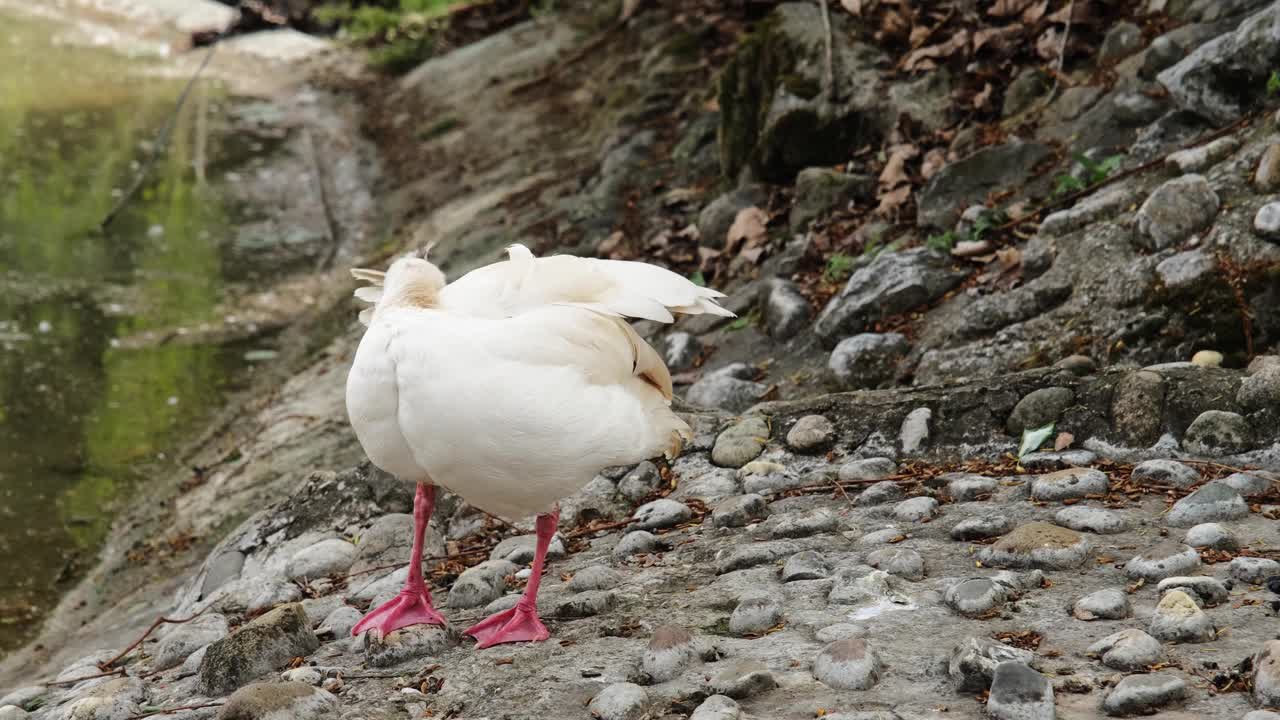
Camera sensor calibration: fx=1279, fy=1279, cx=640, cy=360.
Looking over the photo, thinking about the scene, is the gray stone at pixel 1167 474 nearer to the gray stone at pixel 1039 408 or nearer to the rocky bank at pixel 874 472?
the rocky bank at pixel 874 472

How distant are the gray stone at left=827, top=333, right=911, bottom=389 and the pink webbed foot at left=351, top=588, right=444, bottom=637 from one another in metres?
2.23

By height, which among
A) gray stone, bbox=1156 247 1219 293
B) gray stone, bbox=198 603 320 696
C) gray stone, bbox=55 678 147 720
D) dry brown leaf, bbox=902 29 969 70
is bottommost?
gray stone, bbox=55 678 147 720

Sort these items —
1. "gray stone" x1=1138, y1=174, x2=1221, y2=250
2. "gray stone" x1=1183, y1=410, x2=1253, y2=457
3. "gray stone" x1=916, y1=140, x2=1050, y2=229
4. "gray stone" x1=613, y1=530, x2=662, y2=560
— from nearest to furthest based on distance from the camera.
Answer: "gray stone" x1=1183, y1=410, x2=1253, y2=457, "gray stone" x1=613, y1=530, x2=662, y2=560, "gray stone" x1=1138, y1=174, x2=1221, y2=250, "gray stone" x1=916, y1=140, x2=1050, y2=229

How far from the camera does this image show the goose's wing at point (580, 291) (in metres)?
3.55

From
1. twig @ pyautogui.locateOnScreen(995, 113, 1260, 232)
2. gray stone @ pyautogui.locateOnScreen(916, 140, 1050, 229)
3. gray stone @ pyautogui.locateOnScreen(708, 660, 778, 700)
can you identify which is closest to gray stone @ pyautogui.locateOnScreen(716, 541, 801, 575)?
gray stone @ pyautogui.locateOnScreen(708, 660, 778, 700)

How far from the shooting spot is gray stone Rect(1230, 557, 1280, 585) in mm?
3061

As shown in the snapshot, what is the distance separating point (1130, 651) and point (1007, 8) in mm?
5144

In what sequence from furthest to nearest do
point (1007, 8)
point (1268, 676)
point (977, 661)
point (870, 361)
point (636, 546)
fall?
point (1007, 8) < point (870, 361) < point (636, 546) < point (977, 661) < point (1268, 676)

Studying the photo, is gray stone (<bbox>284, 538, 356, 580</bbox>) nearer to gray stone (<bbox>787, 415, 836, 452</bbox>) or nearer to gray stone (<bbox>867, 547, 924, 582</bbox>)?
gray stone (<bbox>787, 415, 836, 452</bbox>)

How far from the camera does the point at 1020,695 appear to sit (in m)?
2.53

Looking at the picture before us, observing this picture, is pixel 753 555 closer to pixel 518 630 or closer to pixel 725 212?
pixel 518 630

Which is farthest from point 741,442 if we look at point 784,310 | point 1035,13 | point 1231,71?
point 1035,13

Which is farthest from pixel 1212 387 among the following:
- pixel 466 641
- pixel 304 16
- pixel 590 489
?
pixel 304 16

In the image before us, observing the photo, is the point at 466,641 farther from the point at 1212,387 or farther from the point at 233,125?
the point at 233,125
